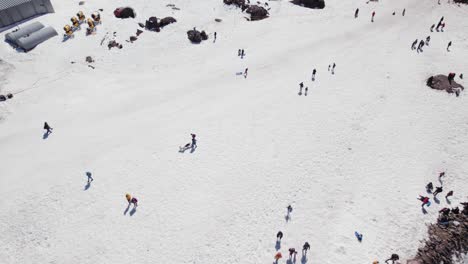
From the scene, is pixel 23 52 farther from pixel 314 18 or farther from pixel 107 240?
pixel 314 18

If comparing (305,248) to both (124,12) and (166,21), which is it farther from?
(124,12)

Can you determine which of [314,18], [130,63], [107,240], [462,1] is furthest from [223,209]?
[462,1]

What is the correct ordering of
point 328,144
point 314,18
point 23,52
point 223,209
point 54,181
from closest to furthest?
point 223,209 → point 54,181 → point 328,144 → point 23,52 → point 314,18

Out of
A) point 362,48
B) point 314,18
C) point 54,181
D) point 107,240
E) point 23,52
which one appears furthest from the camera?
point 314,18

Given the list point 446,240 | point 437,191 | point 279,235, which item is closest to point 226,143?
point 279,235

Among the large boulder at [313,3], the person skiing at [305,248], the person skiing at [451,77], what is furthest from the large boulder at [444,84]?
the person skiing at [305,248]

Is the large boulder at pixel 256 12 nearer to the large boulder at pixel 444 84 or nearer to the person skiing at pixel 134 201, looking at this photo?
the large boulder at pixel 444 84

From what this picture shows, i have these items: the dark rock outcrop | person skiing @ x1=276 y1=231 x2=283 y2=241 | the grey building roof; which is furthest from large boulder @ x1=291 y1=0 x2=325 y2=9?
person skiing @ x1=276 y1=231 x2=283 y2=241

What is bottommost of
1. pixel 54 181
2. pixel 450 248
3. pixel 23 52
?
pixel 450 248
